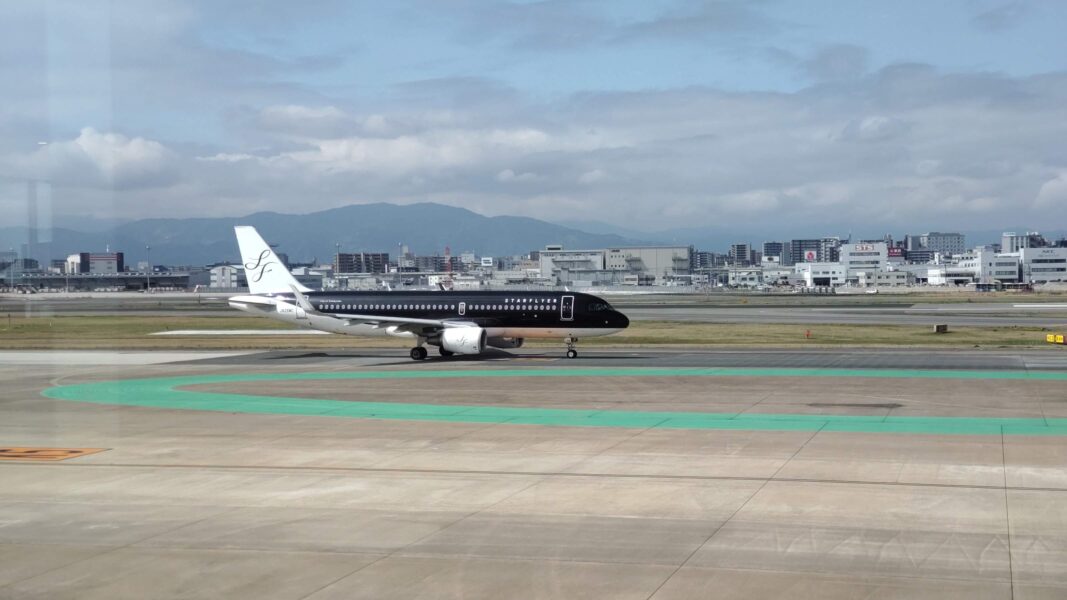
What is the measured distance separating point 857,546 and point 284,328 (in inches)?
2819

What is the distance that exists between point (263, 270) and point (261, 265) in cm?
34

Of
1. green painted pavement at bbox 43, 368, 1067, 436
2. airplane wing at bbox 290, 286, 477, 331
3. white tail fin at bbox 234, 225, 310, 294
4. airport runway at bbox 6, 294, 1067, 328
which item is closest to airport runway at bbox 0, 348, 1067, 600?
green painted pavement at bbox 43, 368, 1067, 436

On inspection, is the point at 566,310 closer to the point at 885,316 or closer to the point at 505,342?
the point at 505,342

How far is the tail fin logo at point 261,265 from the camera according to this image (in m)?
58.2

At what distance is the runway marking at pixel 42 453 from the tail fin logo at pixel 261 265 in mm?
34328

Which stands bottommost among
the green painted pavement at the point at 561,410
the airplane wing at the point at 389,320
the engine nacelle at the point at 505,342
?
the green painted pavement at the point at 561,410

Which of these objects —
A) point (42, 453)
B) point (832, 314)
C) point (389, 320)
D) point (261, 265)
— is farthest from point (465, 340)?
point (832, 314)

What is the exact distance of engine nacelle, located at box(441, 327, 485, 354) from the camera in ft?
161

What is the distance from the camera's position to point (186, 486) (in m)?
19.3

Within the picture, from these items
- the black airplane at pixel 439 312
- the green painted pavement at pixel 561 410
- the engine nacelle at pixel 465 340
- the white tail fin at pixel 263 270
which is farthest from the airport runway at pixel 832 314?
the green painted pavement at pixel 561 410

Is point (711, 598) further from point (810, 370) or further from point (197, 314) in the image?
point (197, 314)

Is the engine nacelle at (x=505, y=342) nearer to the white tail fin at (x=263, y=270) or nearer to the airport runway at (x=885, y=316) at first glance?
the white tail fin at (x=263, y=270)

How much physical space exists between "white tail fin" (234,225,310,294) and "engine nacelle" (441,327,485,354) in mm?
12605

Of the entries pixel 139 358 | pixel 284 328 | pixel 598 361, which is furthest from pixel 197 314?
pixel 598 361
